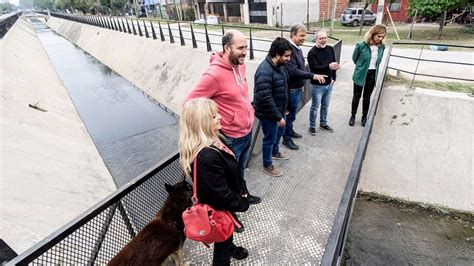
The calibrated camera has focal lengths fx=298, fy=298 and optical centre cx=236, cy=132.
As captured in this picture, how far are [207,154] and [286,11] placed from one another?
29629mm

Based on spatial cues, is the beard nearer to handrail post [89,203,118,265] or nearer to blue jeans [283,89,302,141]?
handrail post [89,203,118,265]

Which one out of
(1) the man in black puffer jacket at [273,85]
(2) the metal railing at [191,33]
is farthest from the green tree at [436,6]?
(1) the man in black puffer jacket at [273,85]

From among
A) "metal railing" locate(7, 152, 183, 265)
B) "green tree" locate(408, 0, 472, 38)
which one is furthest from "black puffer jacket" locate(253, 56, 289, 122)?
"green tree" locate(408, 0, 472, 38)

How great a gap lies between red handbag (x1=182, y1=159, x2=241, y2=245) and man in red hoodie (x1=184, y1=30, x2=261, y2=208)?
0.35 meters

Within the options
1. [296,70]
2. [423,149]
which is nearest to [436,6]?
[423,149]

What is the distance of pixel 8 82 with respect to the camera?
11.8 meters

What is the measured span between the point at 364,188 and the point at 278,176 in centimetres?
285

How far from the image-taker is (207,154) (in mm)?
1955

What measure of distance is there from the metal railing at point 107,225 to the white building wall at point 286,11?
92.9 feet

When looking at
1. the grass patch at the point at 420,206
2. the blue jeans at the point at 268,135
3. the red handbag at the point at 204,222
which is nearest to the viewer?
the red handbag at the point at 204,222

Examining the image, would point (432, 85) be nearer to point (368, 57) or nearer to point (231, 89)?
point (368, 57)

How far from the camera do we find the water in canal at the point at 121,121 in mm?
9625

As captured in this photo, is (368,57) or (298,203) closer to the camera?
(298,203)

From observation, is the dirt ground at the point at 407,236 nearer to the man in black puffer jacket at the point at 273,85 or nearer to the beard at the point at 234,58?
the man in black puffer jacket at the point at 273,85
